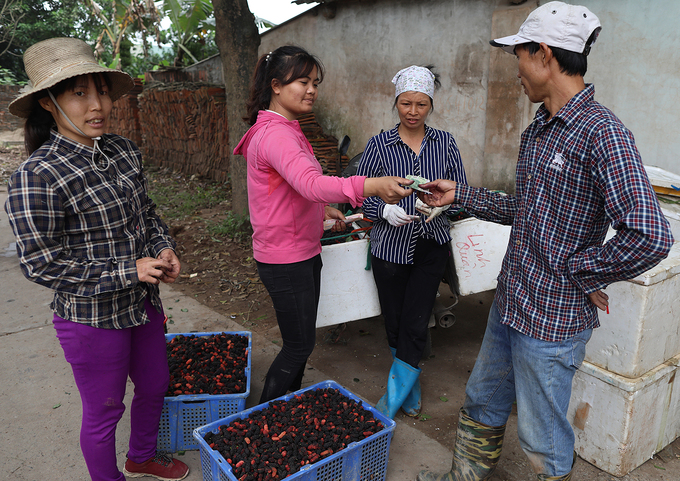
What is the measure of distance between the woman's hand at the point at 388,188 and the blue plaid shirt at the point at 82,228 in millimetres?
984

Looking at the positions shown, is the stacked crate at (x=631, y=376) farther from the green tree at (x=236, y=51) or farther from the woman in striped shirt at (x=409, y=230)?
the green tree at (x=236, y=51)

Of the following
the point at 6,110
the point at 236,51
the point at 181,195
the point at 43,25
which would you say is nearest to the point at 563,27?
the point at 236,51

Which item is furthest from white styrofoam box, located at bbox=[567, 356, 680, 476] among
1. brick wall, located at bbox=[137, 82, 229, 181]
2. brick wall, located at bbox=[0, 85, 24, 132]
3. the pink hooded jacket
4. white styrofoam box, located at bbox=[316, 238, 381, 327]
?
brick wall, located at bbox=[0, 85, 24, 132]

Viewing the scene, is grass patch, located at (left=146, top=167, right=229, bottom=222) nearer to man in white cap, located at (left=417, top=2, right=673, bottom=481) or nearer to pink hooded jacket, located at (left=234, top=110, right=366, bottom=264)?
pink hooded jacket, located at (left=234, top=110, right=366, bottom=264)

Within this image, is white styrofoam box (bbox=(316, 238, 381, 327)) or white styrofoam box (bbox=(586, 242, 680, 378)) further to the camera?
white styrofoam box (bbox=(316, 238, 381, 327))

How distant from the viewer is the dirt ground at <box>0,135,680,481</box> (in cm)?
277

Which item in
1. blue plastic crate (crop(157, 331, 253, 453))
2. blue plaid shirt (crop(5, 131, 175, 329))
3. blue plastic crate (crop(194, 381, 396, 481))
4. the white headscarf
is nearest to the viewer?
blue plaid shirt (crop(5, 131, 175, 329))

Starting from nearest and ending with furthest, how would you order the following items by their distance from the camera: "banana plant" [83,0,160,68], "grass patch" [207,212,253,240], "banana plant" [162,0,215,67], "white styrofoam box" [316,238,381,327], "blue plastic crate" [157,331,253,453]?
"blue plastic crate" [157,331,253,453] < "white styrofoam box" [316,238,381,327] < "grass patch" [207,212,253,240] < "banana plant" [83,0,160,68] < "banana plant" [162,0,215,67]

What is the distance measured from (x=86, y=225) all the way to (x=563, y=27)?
184cm

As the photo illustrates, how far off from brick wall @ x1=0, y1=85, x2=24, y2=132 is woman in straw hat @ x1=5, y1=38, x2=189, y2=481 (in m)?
16.5

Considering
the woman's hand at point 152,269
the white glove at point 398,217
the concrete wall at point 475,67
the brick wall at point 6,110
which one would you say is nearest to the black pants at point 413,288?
the white glove at point 398,217

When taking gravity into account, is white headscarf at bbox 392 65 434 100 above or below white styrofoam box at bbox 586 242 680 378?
above

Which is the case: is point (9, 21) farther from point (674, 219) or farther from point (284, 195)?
point (674, 219)

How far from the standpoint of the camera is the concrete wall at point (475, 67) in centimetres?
416
